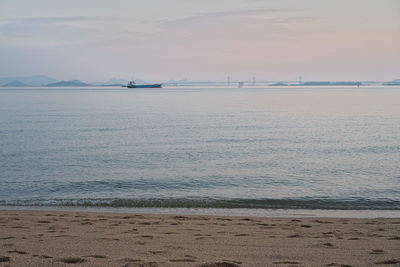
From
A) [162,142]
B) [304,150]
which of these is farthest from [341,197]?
[162,142]

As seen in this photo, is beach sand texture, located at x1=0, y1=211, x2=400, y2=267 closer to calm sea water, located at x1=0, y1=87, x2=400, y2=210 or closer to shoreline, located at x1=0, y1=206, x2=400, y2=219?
shoreline, located at x1=0, y1=206, x2=400, y2=219

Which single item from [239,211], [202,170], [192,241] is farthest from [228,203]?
[192,241]

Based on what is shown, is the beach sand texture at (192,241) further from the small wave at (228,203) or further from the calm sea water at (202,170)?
the calm sea water at (202,170)

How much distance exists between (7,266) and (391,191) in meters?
14.9

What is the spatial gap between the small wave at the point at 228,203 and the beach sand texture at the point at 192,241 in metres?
2.35

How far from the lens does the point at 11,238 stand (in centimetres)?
823

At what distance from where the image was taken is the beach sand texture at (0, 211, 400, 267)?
21.3 feet

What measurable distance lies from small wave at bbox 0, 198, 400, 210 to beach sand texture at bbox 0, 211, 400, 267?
2347 millimetres

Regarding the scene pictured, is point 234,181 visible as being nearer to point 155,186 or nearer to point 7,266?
point 155,186

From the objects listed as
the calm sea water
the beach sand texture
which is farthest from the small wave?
the beach sand texture

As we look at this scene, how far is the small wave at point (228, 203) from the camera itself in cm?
1430

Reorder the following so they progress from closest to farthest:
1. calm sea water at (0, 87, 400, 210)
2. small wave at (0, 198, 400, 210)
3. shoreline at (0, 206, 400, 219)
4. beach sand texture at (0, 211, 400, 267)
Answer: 1. beach sand texture at (0, 211, 400, 267)
2. shoreline at (0, 206, 400, 219)
3. small wave at (0, 198, 400, 210)
4. calm sea water at (0, 87, 400, 210)

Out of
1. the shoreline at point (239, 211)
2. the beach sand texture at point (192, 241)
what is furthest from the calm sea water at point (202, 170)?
the beach sand texture at point (192, 241)

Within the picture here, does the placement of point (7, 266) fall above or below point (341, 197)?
above
